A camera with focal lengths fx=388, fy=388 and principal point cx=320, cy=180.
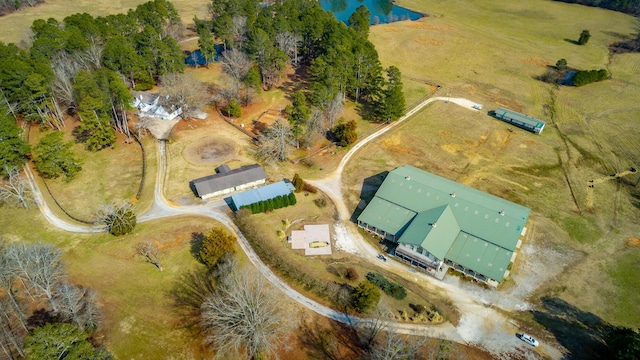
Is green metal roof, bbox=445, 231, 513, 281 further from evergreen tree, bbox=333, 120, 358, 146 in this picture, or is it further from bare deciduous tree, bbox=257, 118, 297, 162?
bare deciduous tree, bbox=257, 118, 297, 162

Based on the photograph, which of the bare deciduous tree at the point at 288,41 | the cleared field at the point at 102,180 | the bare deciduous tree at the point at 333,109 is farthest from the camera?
the bare deciduous tree at the point at 288,41

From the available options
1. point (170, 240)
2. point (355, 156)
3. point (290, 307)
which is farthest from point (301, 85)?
point (290, 307)

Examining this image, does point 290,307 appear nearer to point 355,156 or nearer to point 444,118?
point 355,156

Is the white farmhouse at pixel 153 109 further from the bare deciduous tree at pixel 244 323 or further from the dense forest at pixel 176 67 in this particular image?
the bare deciduous tree at pixel 244 323

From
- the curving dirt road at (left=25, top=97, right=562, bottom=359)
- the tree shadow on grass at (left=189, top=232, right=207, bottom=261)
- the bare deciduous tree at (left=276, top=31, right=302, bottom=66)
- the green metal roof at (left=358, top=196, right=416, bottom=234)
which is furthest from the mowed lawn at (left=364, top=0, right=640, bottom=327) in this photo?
the bare deciduous tree at (left=276, top=31, right=302, bottom=66)

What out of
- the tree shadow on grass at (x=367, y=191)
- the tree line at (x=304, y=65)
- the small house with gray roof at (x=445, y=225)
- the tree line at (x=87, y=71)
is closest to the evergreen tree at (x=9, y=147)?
the tree line at (x=87, y=71)
